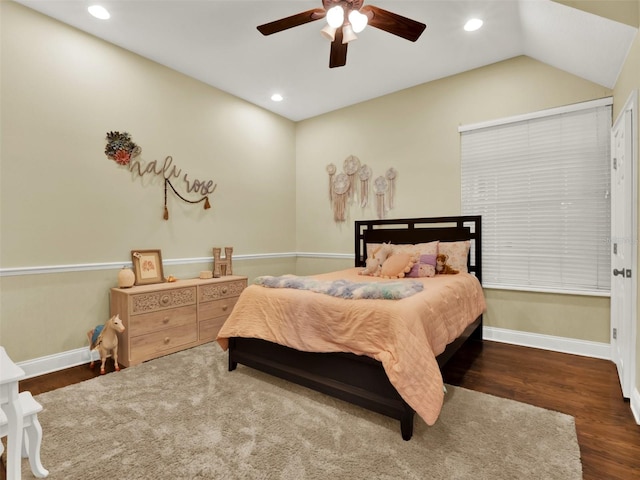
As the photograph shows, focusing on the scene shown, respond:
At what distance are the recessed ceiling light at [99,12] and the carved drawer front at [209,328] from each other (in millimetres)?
2843

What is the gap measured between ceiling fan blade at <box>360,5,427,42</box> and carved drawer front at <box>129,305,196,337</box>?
293 cm

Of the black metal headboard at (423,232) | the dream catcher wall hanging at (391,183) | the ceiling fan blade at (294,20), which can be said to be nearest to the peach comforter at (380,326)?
the black metal headboard at (423,232)

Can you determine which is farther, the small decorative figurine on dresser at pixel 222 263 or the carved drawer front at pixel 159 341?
the small decorative figurine on dresser at pixel 222 263

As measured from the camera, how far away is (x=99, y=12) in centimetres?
273

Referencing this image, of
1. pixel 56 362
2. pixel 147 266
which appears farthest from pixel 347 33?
pixel 56 362

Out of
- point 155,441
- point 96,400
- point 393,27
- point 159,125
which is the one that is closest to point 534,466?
point 155,441

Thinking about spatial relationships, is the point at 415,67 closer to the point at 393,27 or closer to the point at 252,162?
the point at 393,27

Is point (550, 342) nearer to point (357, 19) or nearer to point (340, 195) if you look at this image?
point (340, 195)

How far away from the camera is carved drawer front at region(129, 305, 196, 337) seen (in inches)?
114

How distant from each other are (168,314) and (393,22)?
305 centimetres

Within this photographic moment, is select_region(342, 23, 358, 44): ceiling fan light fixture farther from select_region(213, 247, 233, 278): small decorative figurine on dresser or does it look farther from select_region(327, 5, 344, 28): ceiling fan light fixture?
select_region(213, 247, 233, 278): small decorative figurine on dresser

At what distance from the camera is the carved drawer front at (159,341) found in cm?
289

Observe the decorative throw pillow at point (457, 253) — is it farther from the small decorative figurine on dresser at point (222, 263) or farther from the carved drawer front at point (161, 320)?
the carved drawer front at point (161, 320)

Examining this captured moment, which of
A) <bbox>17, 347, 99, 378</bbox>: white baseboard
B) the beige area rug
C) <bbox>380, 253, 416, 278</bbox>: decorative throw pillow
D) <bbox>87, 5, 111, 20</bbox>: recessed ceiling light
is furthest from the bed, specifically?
<bbox>87, 5, 111, 20</bbox>: recessed ceiling light
